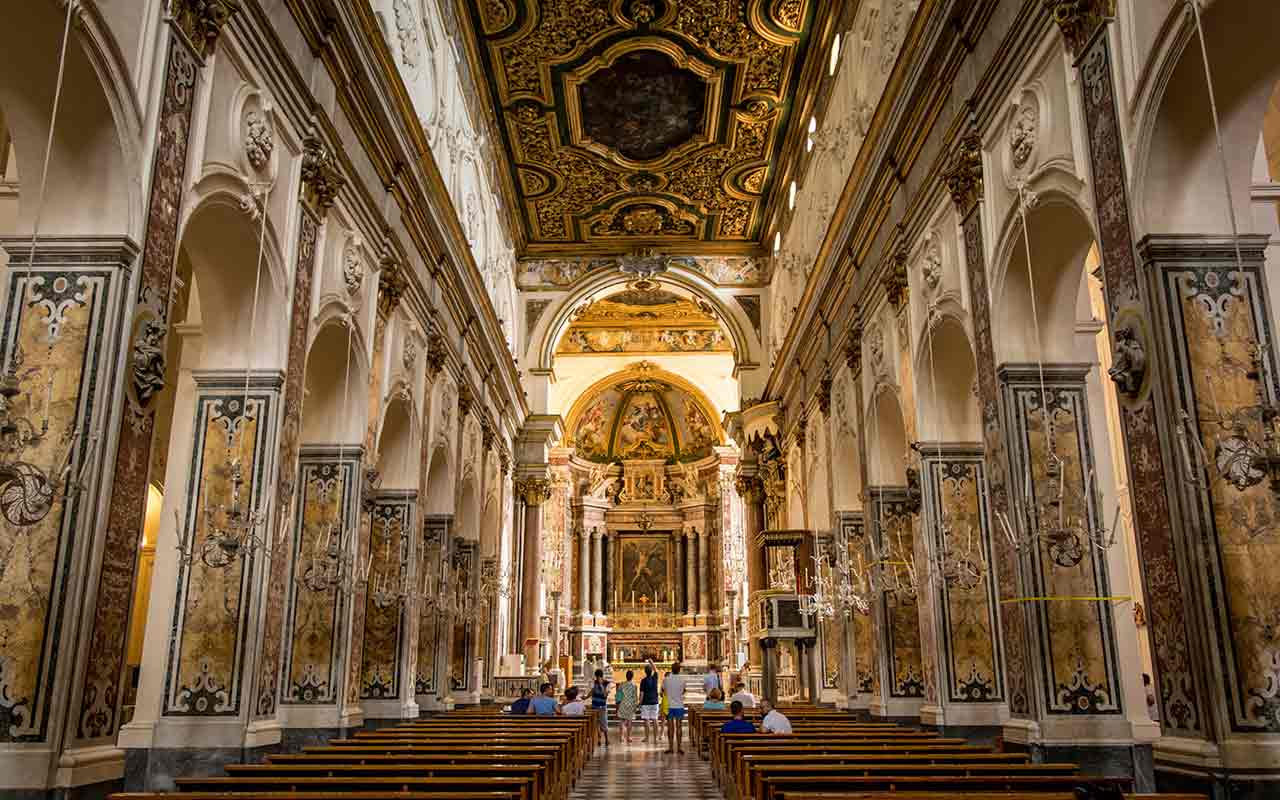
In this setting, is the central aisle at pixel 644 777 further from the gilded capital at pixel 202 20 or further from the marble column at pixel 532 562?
the marble column at pixel 532 562

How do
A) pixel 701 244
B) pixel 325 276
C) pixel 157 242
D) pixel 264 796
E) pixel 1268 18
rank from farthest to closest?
pixel 701 244
pixel 325 276
pixel 157 242
pixel 1268 18
pixel 264 796

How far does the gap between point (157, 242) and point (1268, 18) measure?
21.0 feet

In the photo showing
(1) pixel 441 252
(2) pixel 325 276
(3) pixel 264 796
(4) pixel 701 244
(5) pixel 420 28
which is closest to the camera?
(3) pixel 264 796

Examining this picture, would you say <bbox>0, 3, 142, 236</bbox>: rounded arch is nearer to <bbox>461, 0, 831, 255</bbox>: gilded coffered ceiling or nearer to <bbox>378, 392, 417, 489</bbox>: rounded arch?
<bbox>378, 392, 417, 489</bbox>: rounded arch

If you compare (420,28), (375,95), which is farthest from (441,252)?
(375,95)

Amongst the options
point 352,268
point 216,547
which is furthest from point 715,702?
point 216,547

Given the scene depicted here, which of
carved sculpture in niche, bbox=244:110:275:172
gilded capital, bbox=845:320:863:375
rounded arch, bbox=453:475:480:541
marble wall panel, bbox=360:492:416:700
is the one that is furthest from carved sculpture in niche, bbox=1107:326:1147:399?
rounded arch, bbox=453:475:480:541

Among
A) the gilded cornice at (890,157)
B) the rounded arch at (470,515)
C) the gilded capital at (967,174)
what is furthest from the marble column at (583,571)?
the gilded capital at (967,174)

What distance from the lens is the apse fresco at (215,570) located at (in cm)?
766

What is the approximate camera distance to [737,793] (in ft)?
25.9

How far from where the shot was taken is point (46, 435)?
212 inches

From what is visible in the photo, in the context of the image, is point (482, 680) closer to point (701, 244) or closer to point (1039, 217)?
point (701, 244)

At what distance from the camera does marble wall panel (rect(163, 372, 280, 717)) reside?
302 inches

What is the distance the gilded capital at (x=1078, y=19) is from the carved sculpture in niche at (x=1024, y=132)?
83cm
